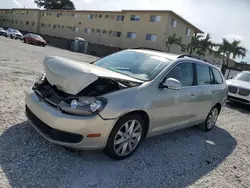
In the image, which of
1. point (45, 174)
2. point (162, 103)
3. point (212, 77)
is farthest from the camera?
point (212, 77)

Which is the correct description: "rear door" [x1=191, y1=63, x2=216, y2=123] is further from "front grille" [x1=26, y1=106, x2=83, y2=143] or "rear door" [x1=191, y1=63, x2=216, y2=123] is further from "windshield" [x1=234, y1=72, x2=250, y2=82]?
"windshield" [x1=234, y1=72, x2=250, y2=82]

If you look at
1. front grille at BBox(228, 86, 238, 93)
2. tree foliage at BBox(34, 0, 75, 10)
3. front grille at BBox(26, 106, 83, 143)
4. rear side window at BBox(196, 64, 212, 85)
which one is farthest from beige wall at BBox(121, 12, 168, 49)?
tree foliage at BBox(34, 0, 75, 10)

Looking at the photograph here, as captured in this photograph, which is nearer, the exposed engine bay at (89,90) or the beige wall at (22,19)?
the exposed engine bay at (89,90)

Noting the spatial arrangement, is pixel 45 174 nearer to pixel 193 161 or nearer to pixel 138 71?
pixel 138 71

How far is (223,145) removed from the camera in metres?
5.22

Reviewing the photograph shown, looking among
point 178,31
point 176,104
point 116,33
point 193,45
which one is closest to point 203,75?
point 176,104

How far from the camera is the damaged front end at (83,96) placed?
3094 mm

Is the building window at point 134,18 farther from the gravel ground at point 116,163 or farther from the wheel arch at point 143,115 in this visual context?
the wheel arch at point 143,115

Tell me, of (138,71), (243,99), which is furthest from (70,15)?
(138,71)

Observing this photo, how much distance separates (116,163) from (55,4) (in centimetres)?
7260

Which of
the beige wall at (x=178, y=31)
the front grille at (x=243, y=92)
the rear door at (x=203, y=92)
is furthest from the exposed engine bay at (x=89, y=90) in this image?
the beige wall at (x=178, y=31)

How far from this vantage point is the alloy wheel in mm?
3482

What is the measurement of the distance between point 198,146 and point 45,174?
3133mm

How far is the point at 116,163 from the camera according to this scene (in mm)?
3537
